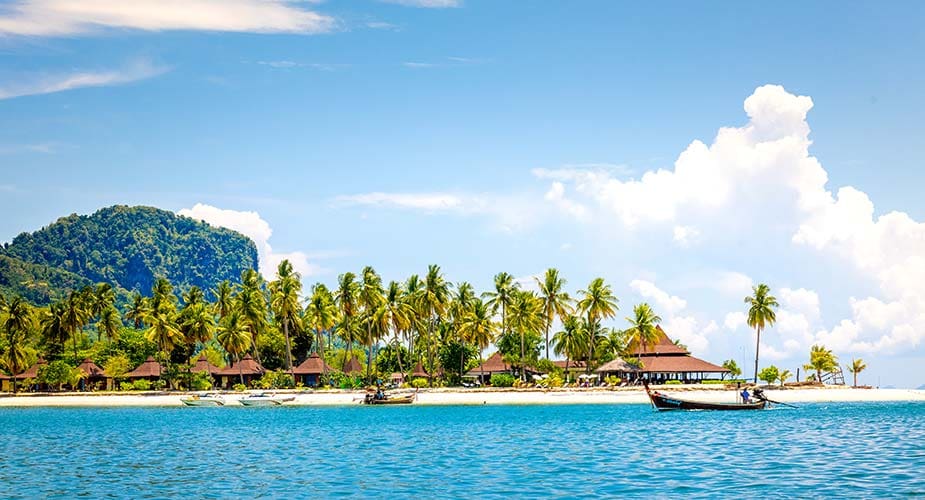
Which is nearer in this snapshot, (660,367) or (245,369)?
(660,367)

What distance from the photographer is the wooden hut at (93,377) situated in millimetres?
116438

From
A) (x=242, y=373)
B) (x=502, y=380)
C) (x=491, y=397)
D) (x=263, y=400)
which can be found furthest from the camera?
(x=242, y=373)

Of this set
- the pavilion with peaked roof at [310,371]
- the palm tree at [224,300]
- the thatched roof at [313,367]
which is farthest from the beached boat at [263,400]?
the palm tree at [224,300]

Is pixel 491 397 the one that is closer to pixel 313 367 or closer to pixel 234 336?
pixel 234 336

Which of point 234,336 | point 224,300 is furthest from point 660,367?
point 224,300

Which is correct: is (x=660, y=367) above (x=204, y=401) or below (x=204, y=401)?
above

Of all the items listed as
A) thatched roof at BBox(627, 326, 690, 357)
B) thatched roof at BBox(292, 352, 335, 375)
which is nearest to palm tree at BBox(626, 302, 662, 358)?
thatched roof at BBox(627, 326, 690, 357)

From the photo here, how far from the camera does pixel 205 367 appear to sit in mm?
121938

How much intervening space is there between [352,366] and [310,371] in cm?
969

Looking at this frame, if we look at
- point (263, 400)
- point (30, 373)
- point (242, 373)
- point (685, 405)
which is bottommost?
point (263, 400)

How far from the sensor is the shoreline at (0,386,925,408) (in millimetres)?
88625

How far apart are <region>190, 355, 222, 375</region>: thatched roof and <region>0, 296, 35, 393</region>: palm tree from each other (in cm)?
2105

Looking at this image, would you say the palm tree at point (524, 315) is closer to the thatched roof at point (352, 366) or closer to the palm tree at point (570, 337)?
the palm tree at point (570, 337)

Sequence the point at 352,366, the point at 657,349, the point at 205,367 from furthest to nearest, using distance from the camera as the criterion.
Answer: the point at 352,366 < the point at 205,367 < the point at 657,349
